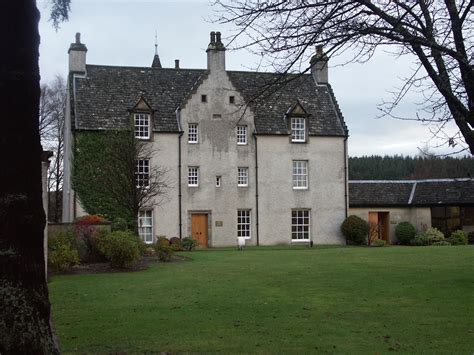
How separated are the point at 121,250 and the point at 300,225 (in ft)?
66.8

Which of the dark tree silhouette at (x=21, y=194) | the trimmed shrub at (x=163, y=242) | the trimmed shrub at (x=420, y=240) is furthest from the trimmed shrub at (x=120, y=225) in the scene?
the dark tree silhouette at (x=21, y=194)

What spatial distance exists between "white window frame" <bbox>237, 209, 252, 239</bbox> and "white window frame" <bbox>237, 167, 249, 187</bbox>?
5.50 ft

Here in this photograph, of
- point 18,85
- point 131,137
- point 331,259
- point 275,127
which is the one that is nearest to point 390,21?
point 18,85

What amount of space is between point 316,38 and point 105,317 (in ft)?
21.3

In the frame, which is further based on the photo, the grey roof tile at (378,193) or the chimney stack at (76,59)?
the grey roof tile at (378,193)

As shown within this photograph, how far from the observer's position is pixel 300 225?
3981cm

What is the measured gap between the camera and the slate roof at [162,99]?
121 feet

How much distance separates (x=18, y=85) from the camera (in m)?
6.41

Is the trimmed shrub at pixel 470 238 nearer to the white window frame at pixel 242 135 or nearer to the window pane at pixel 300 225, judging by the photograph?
the window pane at pixel 300 225

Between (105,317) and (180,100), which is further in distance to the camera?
(180,100)

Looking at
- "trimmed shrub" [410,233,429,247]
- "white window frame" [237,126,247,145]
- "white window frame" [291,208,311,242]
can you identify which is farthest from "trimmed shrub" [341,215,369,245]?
"white window frame" [237,126,247,145]

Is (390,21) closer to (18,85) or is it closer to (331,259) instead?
(18,85)

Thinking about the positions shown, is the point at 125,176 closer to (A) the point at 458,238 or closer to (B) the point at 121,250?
(B) the point at 121,250

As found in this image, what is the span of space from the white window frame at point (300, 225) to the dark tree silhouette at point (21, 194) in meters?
33.7
